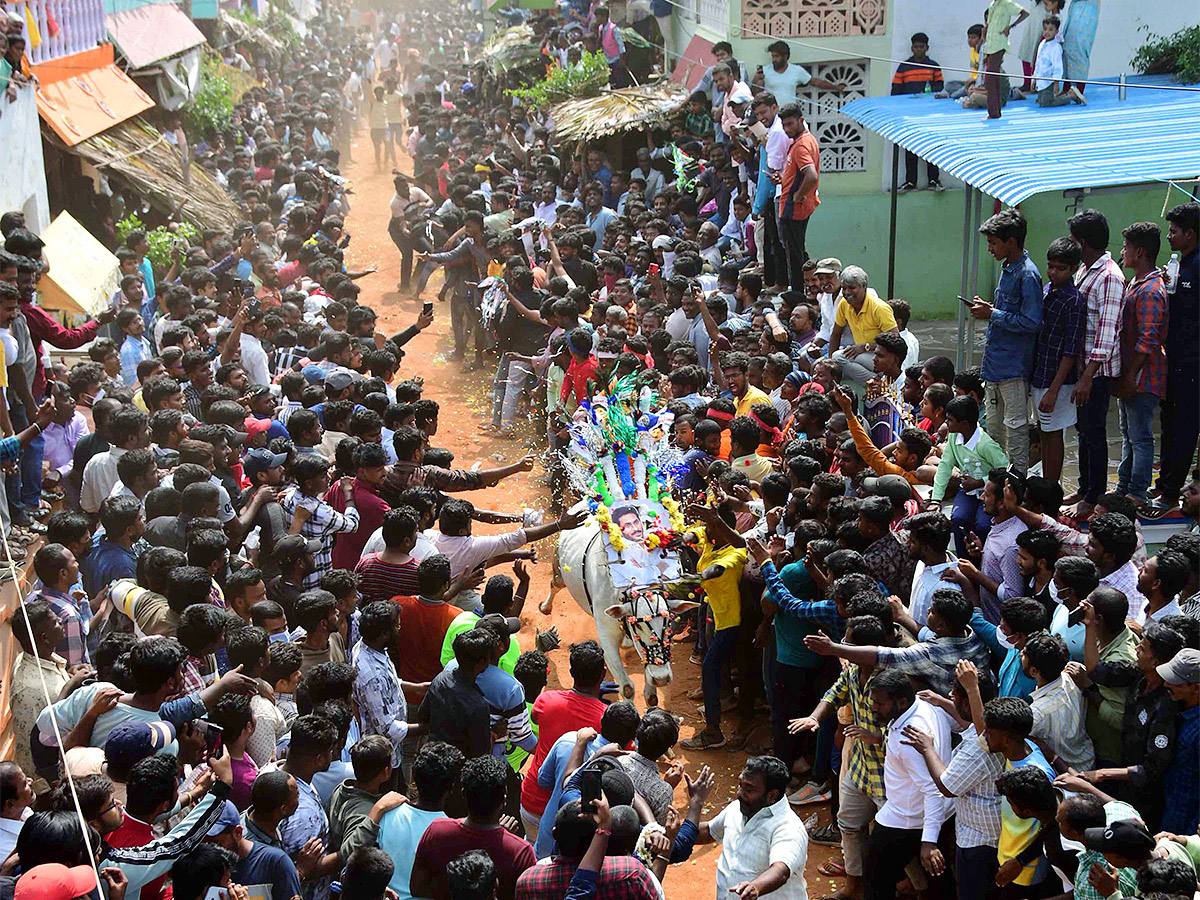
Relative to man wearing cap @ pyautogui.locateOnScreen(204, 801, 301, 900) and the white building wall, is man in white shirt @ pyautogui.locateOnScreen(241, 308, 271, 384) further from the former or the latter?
the white building wall

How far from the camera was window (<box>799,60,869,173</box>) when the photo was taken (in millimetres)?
14258

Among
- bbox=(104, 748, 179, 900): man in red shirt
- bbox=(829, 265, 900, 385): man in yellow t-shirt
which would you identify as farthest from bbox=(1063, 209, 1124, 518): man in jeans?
bbox=(104, 748, 179, 900): man in red shirt

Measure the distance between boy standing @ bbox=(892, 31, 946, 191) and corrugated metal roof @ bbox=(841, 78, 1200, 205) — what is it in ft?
2.31

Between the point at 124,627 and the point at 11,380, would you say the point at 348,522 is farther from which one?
the point at 11,380

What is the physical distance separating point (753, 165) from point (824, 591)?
294 inches

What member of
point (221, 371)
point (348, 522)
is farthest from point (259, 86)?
point (348, 522)

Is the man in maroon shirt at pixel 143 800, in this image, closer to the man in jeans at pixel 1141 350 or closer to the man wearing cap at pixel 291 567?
the man wearing cap at pixel 291 567

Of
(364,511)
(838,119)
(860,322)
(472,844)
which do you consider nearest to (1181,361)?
(860,322)

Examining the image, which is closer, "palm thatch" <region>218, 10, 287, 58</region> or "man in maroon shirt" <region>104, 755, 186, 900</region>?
"man in maroon shirt" <region>104, 755, 186, 900</region>

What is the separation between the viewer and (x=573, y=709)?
5.73 meters

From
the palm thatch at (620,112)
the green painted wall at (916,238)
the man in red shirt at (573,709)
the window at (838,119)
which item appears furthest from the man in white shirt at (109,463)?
the palm thatch at (620,112)

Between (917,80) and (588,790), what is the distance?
11.3 metres

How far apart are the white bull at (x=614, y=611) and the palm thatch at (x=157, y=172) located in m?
10.9

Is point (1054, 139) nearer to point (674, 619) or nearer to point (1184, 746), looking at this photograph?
point (674, 619)
